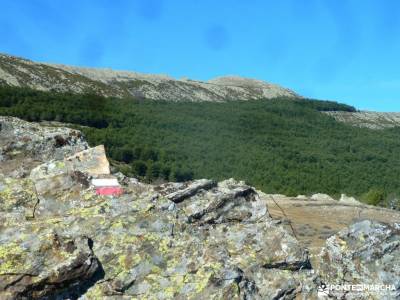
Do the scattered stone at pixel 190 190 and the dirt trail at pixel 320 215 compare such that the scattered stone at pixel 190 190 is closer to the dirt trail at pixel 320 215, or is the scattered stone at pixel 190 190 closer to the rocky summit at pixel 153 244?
the rocky summit at pixel 153 244

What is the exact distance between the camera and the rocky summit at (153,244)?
294 inches

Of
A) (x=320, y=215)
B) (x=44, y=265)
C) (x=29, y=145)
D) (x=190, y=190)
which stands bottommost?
(x=44, y=265)

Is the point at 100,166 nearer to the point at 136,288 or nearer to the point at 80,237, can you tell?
the point at 80,237

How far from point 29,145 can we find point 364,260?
647cm

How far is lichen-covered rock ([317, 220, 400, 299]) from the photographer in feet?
28.4

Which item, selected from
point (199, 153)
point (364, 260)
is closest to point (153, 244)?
point (364, 260)

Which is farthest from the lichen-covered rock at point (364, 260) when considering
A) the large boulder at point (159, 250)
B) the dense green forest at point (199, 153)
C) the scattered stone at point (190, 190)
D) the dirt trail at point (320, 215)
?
the dense green forest at point (199, 153)

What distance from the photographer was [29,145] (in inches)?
421

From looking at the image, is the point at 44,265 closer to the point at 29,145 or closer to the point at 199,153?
the point at 29,145

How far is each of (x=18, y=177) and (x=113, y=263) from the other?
2.92m

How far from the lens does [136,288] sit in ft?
25.1

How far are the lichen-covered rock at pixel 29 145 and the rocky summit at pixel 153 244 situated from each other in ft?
0.11

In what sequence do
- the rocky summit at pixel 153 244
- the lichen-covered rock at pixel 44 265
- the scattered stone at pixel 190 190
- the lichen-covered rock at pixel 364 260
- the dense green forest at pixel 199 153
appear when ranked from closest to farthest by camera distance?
the lichen-covered rock at pixel 44 265 → the rocky summit at pixel 153 244 → the lichen-covered rock at pixel 364 260 → the scattered stone at pixel 190 190 → the dense green forest at pixel 199 153

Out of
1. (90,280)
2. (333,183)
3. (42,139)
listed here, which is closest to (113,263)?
(90,280)
